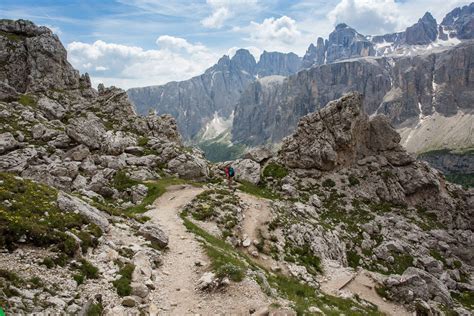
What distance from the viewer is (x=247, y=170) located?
7188 cm

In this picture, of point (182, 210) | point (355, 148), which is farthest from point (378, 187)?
point (182, 210)

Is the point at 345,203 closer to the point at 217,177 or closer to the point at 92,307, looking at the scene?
the point at 217,177

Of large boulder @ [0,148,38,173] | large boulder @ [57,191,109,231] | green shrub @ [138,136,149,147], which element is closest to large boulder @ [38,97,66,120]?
green shrub @ [138,136,149,147]

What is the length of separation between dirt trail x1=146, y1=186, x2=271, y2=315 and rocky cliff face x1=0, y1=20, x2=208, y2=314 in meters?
1.12

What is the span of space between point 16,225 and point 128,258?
272 inches

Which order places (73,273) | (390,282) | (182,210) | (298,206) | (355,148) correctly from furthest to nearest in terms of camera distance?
(355,148) < (298,206) < (182,210) < (390,282) < (73,273)

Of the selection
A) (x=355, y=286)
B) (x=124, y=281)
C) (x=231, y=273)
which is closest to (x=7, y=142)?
(x=124, y=281)

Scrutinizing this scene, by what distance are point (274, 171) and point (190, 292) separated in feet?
181

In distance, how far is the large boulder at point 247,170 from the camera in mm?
69562

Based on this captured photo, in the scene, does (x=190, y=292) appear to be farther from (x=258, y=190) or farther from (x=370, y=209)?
(x=370, y=209)

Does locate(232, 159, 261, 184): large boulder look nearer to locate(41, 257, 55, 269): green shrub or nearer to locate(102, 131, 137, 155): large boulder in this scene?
locate(102, 131, 137, 155): large boulder

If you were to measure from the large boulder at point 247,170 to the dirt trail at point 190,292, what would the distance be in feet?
132

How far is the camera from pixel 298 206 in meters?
56.0

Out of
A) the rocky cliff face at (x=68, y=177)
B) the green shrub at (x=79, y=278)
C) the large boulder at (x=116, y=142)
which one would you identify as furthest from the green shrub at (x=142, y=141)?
the green shrub at (x=79, y=278)
